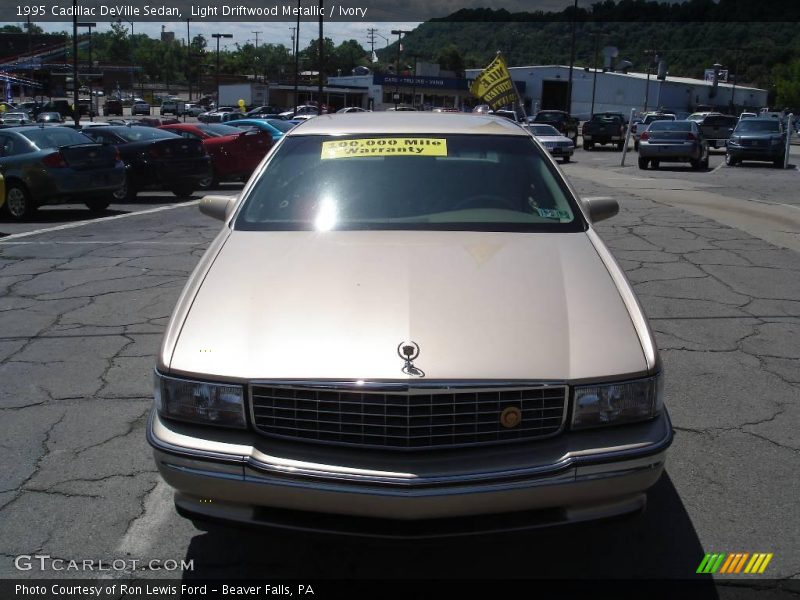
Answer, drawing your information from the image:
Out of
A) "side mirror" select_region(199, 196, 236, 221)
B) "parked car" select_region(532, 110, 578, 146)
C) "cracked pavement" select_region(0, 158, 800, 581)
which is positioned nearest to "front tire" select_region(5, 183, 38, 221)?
"cracked pavement" select_region(0, 158, 800, 581)

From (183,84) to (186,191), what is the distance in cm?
14458

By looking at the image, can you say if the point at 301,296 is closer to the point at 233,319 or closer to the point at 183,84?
the point at 233,319

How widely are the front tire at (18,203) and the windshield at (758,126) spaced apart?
2257 centimetres

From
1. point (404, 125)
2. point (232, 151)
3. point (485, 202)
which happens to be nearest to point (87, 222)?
point (232, 151)

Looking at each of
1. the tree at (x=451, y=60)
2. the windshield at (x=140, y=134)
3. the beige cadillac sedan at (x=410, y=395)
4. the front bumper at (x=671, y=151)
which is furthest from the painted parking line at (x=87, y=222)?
the tree at (x=451, y=60)

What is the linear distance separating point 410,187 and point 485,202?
38 centimetres

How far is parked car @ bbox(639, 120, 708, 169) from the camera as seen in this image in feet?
80.3

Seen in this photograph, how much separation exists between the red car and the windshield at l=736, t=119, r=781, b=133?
16.6m

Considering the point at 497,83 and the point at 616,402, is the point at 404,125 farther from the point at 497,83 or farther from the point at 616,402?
the point at 497,83

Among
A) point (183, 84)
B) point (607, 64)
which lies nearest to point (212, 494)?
point (607, 64)

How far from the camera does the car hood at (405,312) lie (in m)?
2.75

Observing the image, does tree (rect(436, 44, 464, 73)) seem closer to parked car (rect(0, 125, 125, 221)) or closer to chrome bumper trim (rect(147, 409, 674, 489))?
parked car (rect(0, 125, 125, 221))

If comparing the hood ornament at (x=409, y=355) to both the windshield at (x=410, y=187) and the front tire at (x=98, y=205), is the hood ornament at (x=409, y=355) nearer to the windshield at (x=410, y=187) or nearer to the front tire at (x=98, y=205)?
the windshield at (x=410, y=187)

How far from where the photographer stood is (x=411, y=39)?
177 meters
